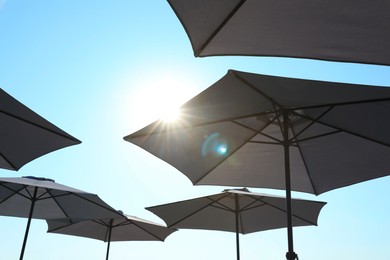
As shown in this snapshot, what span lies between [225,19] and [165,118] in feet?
6.57

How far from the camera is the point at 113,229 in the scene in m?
11.1

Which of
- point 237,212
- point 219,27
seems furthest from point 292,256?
point 237,212

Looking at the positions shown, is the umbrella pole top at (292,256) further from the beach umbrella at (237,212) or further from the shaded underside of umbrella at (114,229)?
the shaded underside of umbrella at (114,229)

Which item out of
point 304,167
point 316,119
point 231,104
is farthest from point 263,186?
point 231,104

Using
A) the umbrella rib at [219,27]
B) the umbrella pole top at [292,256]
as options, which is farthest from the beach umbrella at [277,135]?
the umbrella rib at [219,27]

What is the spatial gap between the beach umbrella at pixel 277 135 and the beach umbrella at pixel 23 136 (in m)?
0.97

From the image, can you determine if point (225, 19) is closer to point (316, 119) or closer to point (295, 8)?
point (295, 8)

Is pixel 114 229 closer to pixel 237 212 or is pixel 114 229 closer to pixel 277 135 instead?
pixel 237 212

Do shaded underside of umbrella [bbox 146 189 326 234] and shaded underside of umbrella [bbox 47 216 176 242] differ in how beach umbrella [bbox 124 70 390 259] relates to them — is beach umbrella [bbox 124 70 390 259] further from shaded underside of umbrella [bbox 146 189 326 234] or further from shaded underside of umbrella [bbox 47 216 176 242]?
shaded underside of umbrella [bbox 47 216 176 242]

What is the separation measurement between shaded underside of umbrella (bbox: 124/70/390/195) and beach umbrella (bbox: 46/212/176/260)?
15.4 ft

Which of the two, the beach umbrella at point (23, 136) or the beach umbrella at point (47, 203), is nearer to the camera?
the beach umbrella at point (23, 136)

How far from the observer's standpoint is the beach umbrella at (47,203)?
7.33 m

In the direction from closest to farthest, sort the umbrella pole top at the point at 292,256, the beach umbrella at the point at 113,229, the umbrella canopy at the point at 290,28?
the umbrella canopy at the point at 290,28 < the umbrella pole top at the point at 292,256 < the beach umbrella at the point at 113,229

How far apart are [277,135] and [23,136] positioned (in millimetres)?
3337
